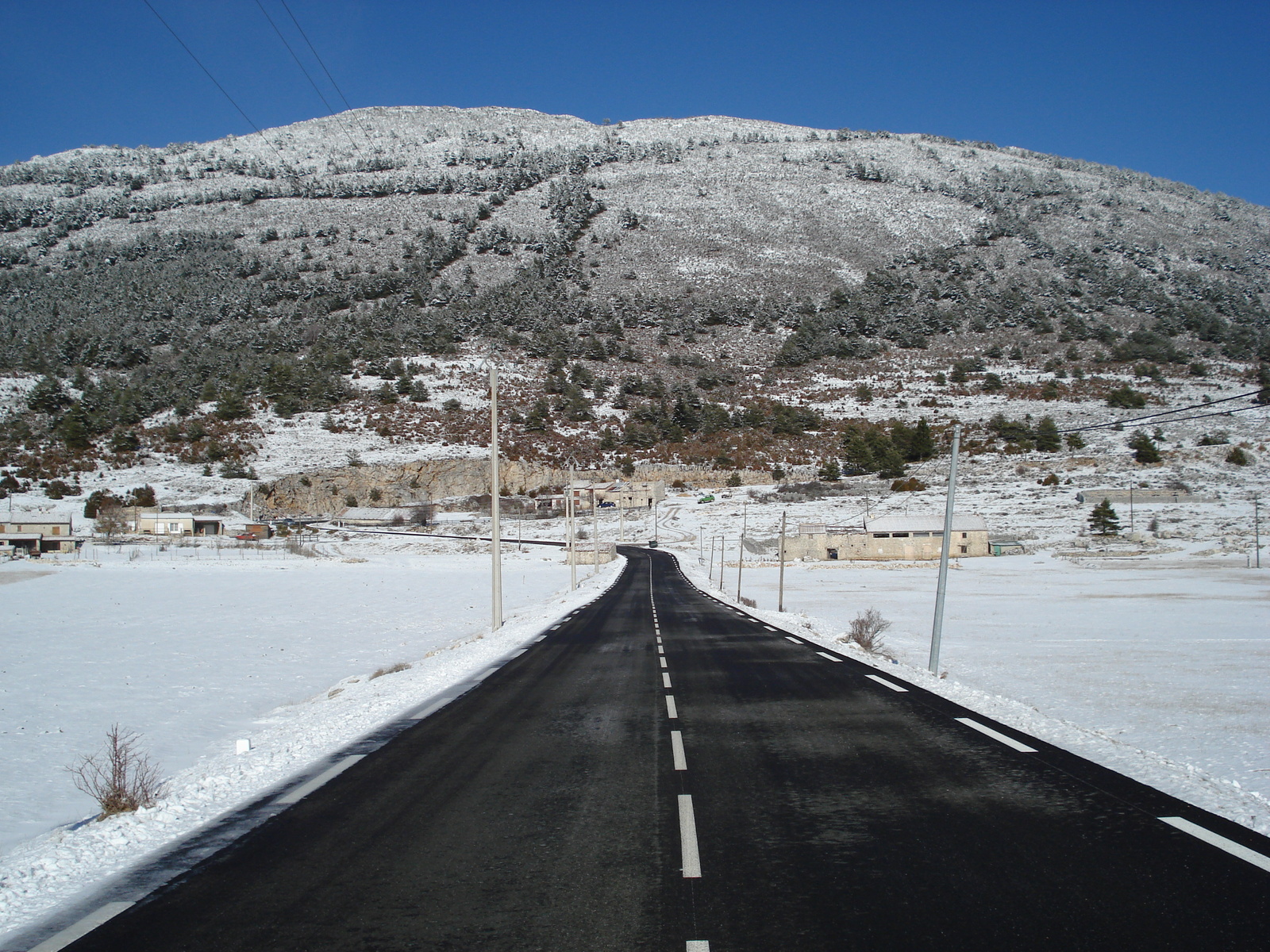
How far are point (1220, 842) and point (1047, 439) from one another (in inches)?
3778

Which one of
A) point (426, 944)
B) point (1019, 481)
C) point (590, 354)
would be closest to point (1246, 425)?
point (1019, 481)

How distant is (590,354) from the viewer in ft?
427

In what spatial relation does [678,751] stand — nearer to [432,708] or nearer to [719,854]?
[719,854]

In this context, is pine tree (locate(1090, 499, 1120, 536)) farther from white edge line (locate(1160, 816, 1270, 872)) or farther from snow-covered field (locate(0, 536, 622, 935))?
white edge line (locate(1160, 816, 1270, 872))

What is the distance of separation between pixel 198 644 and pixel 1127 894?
23.4 m

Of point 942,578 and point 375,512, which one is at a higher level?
point 942,578

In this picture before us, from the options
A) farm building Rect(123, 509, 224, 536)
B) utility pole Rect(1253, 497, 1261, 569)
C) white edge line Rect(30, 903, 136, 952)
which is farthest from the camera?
farm building Rect(123, 509, 224, 536)

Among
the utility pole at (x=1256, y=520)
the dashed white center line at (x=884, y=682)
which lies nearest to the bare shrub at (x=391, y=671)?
the dashed white center line at (x=884, y=682)

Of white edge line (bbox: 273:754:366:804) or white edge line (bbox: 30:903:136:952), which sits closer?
white edge line (bbox: 30:903:136:952)

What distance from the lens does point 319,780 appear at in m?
7.42

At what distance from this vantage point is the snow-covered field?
6387mm

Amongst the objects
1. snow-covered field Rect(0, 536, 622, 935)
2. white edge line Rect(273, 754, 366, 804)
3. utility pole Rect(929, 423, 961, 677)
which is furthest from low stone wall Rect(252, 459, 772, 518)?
white edge line Rect(273, 754, 366, 804)

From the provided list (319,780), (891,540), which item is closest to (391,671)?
(319,780)

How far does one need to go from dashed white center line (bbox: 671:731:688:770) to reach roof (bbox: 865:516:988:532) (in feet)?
210
